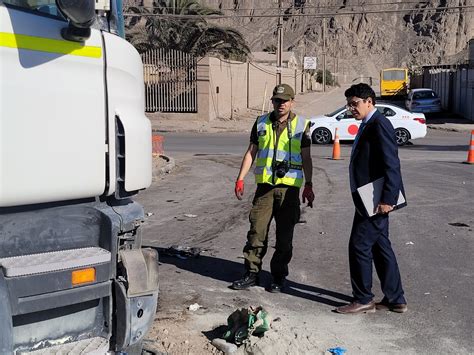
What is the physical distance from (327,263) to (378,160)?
2120mm

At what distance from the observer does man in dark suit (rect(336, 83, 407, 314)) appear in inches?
225

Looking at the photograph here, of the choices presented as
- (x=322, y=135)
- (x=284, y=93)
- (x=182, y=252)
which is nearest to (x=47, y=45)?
(x=284, y=93)

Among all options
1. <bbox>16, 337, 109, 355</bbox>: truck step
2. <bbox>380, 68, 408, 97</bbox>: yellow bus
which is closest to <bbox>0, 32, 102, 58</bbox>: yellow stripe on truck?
<bbox>16, 337, 109, 355</bbox>: truck step

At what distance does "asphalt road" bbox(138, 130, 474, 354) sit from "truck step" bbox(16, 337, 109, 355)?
1.57 meters

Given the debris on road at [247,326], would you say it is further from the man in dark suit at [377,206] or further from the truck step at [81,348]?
the truck step at [81,348]

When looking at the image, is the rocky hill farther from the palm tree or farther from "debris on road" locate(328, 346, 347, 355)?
"debris on road" locate(328, 346, 347, 355)

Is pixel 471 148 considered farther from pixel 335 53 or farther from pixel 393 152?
pixel 335 53

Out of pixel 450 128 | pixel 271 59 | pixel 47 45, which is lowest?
pixel 450 128

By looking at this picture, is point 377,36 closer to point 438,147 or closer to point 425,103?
point 425,103

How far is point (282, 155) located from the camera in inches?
248

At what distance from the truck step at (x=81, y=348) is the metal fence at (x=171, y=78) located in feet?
90.4

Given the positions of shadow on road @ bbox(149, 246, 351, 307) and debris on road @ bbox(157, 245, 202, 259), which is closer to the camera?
shadow on road @ bbox(149, 246, 351, 307)

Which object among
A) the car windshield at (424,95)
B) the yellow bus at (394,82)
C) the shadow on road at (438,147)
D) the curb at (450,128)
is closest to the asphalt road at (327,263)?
the shadow on road at (438,147)

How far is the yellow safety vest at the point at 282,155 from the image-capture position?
20.6 feet
